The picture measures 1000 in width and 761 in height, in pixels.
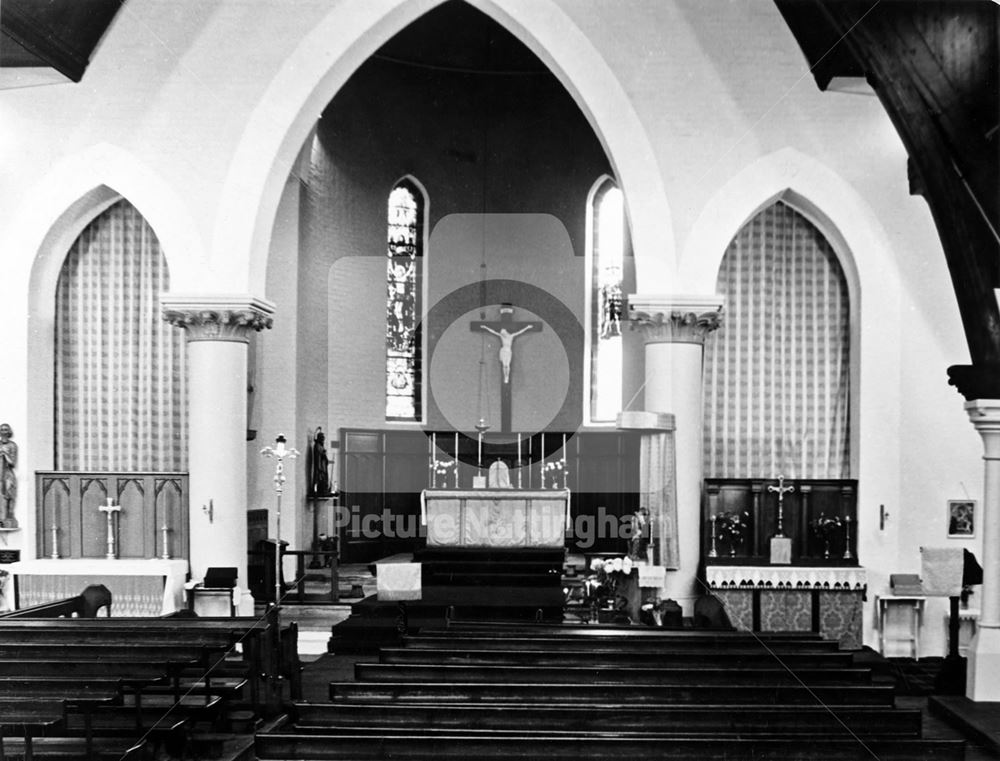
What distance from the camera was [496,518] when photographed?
15578 millimetres

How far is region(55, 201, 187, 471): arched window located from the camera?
14398 millimetres

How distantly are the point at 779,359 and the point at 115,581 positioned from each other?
962cm

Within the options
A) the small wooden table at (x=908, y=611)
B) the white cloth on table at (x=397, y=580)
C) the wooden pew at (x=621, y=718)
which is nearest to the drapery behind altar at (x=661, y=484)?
the small wooden table at (x=908, y=611)

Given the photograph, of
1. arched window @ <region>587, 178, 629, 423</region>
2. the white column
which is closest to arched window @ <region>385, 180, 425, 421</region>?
arched window @ <region>587, 178, 629, 423</region>

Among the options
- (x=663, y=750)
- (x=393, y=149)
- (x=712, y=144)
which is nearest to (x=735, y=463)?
(x=712, y=144)

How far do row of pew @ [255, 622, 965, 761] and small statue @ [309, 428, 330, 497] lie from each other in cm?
963

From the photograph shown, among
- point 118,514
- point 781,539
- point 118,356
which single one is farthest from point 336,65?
point 781,539

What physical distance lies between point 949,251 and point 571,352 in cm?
1105

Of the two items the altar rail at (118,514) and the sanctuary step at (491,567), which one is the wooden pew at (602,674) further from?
the sanctuary step at (491,567)

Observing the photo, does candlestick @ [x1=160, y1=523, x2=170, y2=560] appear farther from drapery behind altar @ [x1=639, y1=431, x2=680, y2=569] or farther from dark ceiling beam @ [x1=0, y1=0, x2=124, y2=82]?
drapery behind altar @ [x1=639, y1=431, x2=680, y2=569]

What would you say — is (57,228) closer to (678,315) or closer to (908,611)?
(678,315)

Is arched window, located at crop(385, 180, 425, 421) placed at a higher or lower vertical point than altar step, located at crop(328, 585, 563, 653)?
higher

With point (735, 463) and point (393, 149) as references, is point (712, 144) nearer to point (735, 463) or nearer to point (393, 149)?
point (735, 463)

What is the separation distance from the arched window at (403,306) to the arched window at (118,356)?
5.89 metres
